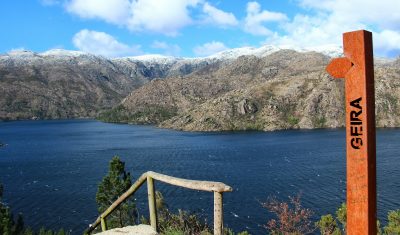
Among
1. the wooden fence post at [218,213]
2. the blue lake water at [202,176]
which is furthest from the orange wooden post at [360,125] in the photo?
the blue lake water at [202,176]

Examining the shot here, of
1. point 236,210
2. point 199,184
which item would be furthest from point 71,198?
point 199,184

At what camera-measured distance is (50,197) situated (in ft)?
317

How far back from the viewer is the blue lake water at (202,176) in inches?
3219

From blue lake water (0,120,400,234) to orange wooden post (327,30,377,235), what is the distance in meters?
46.3

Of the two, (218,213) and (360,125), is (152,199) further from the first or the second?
(360,125)

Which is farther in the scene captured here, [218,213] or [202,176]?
[202,176]

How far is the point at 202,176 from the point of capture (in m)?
118

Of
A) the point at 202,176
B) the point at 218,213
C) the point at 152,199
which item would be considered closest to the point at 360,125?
the point at 218,213

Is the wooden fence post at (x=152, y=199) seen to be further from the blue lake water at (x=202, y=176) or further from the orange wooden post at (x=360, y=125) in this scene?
the blue lake water at (x=202, y=176)

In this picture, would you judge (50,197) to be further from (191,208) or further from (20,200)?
(191,208)

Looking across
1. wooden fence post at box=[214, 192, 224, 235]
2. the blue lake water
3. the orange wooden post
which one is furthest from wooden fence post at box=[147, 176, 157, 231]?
the blue lake water

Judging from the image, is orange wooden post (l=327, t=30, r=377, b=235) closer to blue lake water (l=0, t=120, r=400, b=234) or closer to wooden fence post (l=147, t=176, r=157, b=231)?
wooden fence post (l=147, t=176, r=157, b=231)

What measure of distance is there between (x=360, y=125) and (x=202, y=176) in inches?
4431

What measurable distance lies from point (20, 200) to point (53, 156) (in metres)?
77.8
